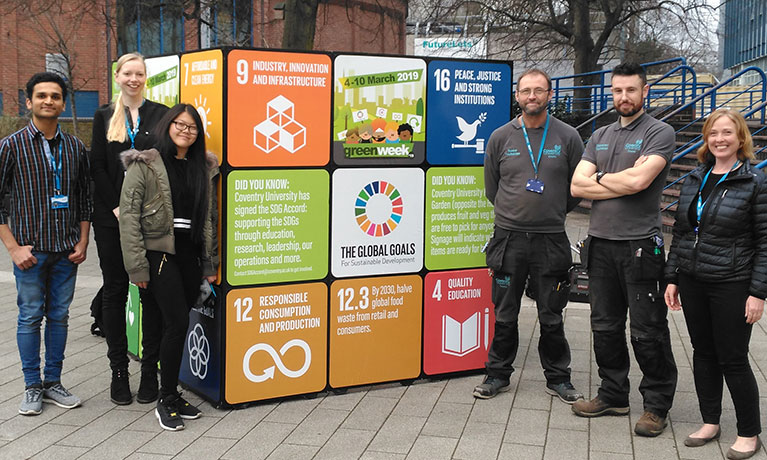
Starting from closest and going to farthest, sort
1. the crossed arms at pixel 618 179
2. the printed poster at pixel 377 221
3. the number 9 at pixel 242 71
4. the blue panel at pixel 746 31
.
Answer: the crossed arms at pixel 618 179, the number 9 at pixel 242 71, the printed poster at pixel 377 221, the blue panel at pixel 746 31

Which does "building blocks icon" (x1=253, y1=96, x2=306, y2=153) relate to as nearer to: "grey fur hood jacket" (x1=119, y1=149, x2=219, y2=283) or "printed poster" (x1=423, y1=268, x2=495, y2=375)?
"grey fur hood jacket" (x1=119, y1=149, x2=219, y2=283)

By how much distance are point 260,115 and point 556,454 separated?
247 centimetres

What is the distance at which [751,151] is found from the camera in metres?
4.38

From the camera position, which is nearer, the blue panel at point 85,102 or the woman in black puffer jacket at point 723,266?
the woman in black puffer jacket at point 723,266

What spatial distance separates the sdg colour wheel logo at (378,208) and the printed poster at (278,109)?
1.26 ft

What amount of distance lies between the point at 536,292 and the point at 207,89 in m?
2.34

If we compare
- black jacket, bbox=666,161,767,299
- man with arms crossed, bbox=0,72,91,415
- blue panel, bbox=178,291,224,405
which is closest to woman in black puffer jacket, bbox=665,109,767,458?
black jacket, bbox=666,161,767,299

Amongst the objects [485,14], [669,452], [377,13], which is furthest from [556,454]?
[377,13]

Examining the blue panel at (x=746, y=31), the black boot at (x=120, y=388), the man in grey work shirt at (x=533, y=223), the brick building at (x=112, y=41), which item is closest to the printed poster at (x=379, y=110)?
the man in grey work shirt at (x=533, y=223)

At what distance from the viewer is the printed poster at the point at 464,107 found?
5.50 metres

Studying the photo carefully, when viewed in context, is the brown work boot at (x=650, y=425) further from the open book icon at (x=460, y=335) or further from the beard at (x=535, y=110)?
the beard at (x=535, y=110)

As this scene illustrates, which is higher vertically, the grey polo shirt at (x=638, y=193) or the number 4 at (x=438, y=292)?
the grey polo shirt at (x=638, y=193)

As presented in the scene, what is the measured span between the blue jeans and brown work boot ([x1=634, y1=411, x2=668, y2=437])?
333cm

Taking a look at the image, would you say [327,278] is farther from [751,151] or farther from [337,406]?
[751,151]
